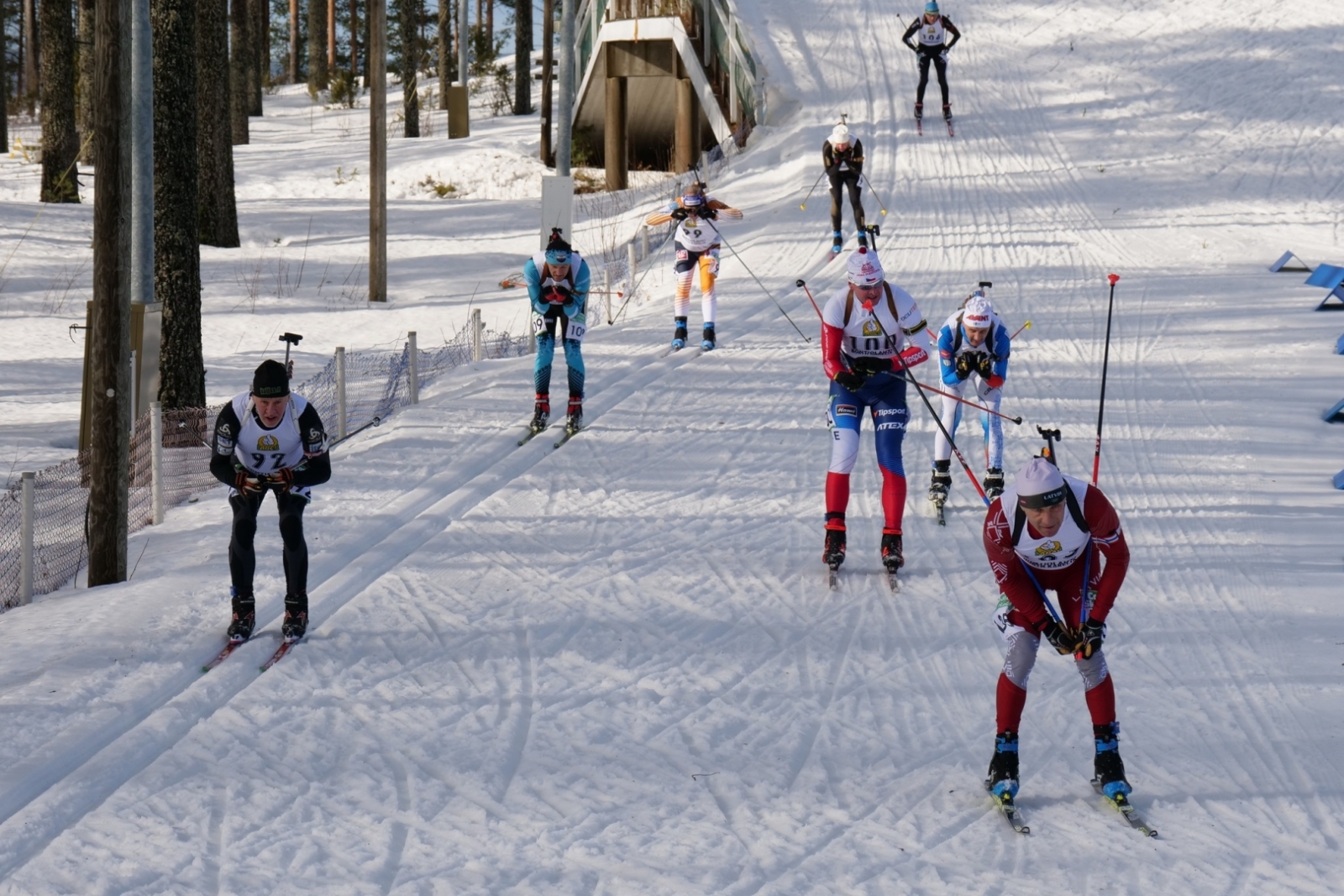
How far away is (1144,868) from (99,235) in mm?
7125

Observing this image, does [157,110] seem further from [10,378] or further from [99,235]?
[99,235]

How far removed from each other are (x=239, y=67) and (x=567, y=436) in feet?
94.0

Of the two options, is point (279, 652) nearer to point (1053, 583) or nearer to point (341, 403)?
point (1053, 583)

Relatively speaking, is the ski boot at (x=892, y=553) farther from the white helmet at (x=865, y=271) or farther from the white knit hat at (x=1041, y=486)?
the white knit hat at (x=1041, y=486)

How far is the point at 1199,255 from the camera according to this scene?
2205cm

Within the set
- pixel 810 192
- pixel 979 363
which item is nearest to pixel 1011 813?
pixel 979 363

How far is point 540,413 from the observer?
13.5m

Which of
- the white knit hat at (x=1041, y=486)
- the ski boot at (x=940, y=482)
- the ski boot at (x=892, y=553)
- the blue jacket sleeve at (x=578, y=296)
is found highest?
the blue jacket sleeve at (x=578, y=296)

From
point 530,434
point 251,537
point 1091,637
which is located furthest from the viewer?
point 530,434

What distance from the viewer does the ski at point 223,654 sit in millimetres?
7879

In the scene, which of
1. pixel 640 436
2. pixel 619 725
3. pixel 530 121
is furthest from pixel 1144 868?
pixel 530 121

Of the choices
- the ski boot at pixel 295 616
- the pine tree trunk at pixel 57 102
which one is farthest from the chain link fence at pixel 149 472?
the pine tree trunk at pixel 57 102

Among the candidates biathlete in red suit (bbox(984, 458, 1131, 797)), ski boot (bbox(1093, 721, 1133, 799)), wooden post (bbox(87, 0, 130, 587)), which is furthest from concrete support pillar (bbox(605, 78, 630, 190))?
ski boot (bbox(1093, 721, 1133, 799))

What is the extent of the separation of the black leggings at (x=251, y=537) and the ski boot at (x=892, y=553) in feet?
12.4
